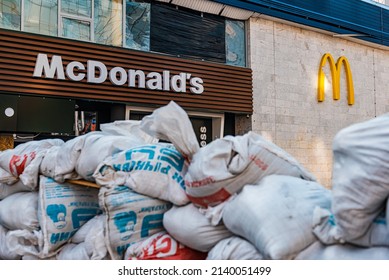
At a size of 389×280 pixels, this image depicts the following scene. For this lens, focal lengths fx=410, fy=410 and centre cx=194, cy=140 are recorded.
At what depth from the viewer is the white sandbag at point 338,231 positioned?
1.35 metres

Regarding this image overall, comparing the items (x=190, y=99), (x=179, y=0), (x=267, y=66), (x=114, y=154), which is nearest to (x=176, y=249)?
(x=114, y=154)

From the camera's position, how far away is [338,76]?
9750mm

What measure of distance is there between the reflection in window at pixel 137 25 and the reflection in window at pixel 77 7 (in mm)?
668

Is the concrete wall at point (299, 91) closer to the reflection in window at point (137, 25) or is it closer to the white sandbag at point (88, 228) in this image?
the reflection in window at point (137, 25)

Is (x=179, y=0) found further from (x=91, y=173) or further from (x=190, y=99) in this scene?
(x=91, y=173)

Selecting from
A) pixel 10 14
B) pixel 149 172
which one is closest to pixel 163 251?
pixel 149 172

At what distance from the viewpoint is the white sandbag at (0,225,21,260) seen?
2759 mm

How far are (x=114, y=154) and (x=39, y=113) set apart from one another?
4248 mm

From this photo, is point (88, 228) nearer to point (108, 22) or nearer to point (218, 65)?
point (108, 22)

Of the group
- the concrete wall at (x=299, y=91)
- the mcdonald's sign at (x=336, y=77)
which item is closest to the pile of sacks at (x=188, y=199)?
the concrete wall at (x=299, y=91)

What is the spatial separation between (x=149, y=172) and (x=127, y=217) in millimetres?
264

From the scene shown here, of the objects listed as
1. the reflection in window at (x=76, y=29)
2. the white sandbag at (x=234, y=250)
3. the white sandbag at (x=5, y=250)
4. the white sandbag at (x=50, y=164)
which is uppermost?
the reflection in window at (x=76, y=29)

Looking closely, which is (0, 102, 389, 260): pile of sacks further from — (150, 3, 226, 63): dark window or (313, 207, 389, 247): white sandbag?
(150, 3, 226, 63): dark window

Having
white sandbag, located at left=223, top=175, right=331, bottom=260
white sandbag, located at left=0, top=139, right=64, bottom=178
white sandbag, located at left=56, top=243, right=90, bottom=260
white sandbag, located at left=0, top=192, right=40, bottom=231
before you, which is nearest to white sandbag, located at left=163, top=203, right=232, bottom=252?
white sandbag, located at left=223, top=175, right=331, bottom=260
